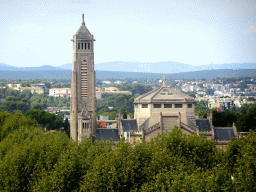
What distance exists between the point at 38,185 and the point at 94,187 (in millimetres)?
8010

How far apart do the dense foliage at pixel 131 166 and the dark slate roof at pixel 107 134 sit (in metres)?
21.3

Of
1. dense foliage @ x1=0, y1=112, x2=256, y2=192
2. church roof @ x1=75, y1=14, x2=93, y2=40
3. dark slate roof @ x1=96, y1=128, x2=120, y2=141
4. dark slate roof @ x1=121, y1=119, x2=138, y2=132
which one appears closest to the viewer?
dense foliage @ x1=0, y1=112, x2=256, y2=192

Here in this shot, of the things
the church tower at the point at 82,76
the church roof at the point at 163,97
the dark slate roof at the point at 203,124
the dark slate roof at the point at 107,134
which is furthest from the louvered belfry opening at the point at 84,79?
the dark slate roof at the point at 203,124

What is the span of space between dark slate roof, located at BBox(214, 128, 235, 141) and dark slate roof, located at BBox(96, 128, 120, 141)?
16.0 metres

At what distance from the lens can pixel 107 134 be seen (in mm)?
109062

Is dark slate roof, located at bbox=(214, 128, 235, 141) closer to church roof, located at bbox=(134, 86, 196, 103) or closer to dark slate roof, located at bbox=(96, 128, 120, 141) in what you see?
church roof, located at bbox=(134, 86, 196, 103)

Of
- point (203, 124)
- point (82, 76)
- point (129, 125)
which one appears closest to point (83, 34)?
point (82, 76)

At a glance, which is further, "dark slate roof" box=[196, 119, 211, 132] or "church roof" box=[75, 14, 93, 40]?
"church roof" box=[75, 14, 93, 40]

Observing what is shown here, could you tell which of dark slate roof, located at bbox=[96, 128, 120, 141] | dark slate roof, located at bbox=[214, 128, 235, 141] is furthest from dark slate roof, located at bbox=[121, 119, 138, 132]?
dark slate roof, located at bbox=[214, 128, 235, 141]

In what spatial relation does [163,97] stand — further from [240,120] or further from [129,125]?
[240,120]

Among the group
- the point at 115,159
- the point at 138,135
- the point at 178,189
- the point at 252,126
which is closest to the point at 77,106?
the point at 138,135

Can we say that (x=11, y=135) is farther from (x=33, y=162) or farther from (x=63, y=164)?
(x=63, y=164)

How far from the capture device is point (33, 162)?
77.3 meters

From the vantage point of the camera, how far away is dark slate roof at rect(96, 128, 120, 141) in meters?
108
